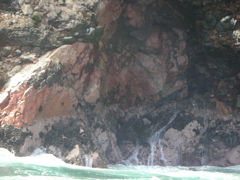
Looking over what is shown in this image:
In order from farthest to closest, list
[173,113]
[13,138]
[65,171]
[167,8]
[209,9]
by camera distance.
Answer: [173,113]
[167,8]
[209,9]
[13,138]
[65,171]

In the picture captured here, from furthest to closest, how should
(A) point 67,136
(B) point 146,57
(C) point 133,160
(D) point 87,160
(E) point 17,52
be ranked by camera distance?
(B) point 146,57
(C) point 133,160
(A) point 67,136
(E) point 17,52
(D) point 87,160

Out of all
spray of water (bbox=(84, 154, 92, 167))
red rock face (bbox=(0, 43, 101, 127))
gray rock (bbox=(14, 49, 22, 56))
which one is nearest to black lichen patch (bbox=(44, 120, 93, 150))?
red rock face (bbox=(0, 43, 101, 127))

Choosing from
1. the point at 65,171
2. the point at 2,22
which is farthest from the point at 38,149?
the point at 2,22

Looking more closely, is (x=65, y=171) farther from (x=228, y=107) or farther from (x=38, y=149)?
(x=228, y=107)

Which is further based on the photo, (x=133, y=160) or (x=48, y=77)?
(x=133, y=160)

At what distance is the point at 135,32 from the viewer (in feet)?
74.2

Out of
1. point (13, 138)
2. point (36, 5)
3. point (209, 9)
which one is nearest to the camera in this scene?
point (13, 138)

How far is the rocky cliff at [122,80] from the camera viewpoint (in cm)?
1738

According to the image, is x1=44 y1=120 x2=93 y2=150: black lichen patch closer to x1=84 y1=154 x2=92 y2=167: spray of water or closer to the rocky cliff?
the rocky cliff

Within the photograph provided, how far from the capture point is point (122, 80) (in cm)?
2289

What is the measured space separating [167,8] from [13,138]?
12.3 m

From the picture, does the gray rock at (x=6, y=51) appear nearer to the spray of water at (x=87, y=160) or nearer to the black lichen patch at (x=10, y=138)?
the black lichen patch at (x=10, y=138)

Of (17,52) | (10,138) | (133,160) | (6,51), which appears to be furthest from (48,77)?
(133,160)

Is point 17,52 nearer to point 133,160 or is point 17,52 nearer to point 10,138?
point 10,138
